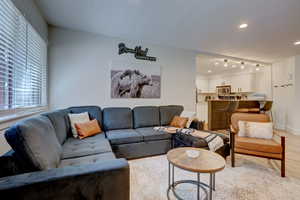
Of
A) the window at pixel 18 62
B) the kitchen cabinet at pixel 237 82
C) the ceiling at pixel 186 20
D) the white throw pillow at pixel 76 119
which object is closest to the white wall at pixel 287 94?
the kitchen cabinet at pixel 237 82

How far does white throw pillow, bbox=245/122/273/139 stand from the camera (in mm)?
2475

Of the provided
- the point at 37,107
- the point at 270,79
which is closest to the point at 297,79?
the point at 270,79

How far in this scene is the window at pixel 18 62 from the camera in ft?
5.04

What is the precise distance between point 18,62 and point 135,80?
218cm

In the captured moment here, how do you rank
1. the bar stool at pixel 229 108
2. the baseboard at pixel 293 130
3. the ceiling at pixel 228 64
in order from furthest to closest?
the bar stool at pixel 229 108 → the ceiling at pixel 228 64 → the baseboard at pixel 293 130

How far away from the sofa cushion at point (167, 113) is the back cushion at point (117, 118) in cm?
76

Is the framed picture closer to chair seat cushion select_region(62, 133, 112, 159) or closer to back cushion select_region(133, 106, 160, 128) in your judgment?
back cushion select_region(133, 106, 160, 128)

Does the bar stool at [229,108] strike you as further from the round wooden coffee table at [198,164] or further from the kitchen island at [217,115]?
the round wooden coffee table at [198,164]

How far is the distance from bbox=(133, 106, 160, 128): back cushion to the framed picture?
421mm

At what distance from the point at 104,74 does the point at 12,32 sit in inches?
69.2

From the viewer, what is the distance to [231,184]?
6.23ft

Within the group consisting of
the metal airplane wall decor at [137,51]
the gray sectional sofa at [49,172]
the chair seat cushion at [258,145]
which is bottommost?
the chair seat cushion at [258,145]

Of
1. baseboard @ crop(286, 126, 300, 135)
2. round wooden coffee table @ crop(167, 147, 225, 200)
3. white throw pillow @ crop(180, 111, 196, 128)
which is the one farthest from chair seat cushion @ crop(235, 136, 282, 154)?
baseboard @ crop(286, 126, 300, 135)

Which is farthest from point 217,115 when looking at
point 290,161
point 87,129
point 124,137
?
point 87,129
